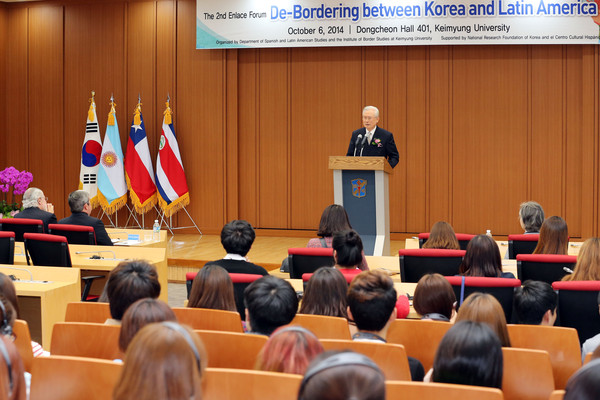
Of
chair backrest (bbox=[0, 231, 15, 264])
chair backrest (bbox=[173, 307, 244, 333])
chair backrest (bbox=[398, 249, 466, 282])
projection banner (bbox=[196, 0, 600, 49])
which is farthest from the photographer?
projection banner (bbox=[196, 0, 600, 49])

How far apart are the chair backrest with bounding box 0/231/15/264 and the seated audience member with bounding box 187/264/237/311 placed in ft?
9.19

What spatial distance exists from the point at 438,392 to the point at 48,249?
4.32 meters

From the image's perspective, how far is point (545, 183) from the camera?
1080 centimetres

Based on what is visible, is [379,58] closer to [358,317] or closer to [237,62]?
[237,62]

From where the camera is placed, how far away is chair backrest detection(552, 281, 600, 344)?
3.91 metres

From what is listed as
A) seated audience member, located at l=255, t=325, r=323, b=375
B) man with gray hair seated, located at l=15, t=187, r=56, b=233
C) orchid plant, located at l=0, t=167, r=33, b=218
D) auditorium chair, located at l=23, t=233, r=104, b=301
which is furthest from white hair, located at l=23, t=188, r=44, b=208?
seated audience member, located at l=255, t=325, r=323, b=375

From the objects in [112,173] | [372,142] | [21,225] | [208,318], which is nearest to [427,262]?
[208,318]

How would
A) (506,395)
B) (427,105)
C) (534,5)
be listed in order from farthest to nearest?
(427,105), (534,5), (506,395)

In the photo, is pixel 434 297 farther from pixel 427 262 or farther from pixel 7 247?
pixel 7 247

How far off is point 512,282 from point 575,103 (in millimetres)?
7524

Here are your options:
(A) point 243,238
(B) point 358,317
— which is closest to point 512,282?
(B) point 358,317

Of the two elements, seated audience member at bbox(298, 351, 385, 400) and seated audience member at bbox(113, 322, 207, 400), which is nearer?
seated audience member at bbox(298, 351, 385, 400)

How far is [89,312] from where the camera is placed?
371cm

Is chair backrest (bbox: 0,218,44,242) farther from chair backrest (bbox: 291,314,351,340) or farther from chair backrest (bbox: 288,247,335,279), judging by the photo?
chair backrest (bbox: 291,314,351,340)
